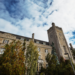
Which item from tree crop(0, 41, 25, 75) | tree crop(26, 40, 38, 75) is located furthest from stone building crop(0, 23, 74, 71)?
tree crop(26, 40, 38, 75)

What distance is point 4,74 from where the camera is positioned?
1141 centimetres

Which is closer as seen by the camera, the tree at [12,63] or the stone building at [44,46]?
the tree at [12,63]

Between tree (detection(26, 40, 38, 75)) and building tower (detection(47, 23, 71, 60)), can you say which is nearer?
tree (detection(26, 40, 38, 75))

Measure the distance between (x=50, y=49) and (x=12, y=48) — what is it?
62.3 ft

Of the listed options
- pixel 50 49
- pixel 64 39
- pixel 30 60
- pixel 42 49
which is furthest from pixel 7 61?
pixel 64 39

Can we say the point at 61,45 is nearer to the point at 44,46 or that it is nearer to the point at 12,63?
the point at 44,46

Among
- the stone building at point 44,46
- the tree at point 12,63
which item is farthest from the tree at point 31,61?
the stone building at point 44,46

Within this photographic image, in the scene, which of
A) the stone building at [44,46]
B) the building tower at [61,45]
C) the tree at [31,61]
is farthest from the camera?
the building tower at [61,45]

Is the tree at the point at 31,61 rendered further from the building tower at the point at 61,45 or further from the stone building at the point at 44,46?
the building tower at the point at 61,45

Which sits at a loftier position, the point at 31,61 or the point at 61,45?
the point at 61,45

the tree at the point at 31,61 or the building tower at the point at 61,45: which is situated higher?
the building tower at the point at 61,45

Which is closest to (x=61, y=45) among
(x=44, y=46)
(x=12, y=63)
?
(x=44, y=46)

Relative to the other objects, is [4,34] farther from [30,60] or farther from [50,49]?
[50,49]

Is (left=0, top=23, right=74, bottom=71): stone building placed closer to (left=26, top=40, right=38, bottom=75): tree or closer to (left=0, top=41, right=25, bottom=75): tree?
(left=0, top=41, right=25, bottom=75): tree
